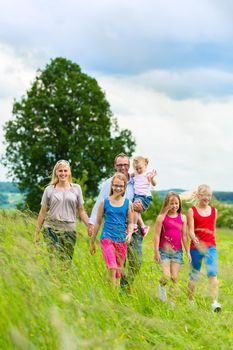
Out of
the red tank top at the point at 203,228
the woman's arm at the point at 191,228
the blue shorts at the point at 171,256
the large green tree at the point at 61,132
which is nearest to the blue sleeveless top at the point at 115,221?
the blue shorts at the point at 171,256

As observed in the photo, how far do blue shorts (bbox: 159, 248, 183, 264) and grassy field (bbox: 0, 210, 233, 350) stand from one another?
349 mm

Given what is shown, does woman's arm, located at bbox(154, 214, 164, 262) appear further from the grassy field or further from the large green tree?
the large green tree

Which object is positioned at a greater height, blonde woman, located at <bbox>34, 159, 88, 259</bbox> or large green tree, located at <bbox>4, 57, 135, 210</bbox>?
large green tree, located at <bbox>4, 57, 135, 210</bbox>

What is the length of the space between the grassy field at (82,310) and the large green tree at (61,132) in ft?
98.6

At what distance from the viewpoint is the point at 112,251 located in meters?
8.03

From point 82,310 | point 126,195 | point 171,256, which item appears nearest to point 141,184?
point 126,195

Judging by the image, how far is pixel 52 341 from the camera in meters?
4.48

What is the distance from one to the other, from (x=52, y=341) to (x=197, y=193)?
4.86m

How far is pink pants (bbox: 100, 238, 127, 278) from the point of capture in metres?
7.81

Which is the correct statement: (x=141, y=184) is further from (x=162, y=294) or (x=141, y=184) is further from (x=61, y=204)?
(x=162, y=294)

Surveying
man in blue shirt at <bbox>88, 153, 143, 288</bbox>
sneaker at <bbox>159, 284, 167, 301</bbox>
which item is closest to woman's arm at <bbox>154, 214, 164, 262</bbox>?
man in blue shirt at <bbox>88, 153, 143, 288</bbox>

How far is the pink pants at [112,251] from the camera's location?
781 centimetres

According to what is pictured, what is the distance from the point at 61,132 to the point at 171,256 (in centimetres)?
3058

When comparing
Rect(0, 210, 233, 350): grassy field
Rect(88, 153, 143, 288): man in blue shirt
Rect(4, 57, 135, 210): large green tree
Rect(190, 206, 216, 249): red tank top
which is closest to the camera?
Rect(0, 210, 233, 350): grassy field
